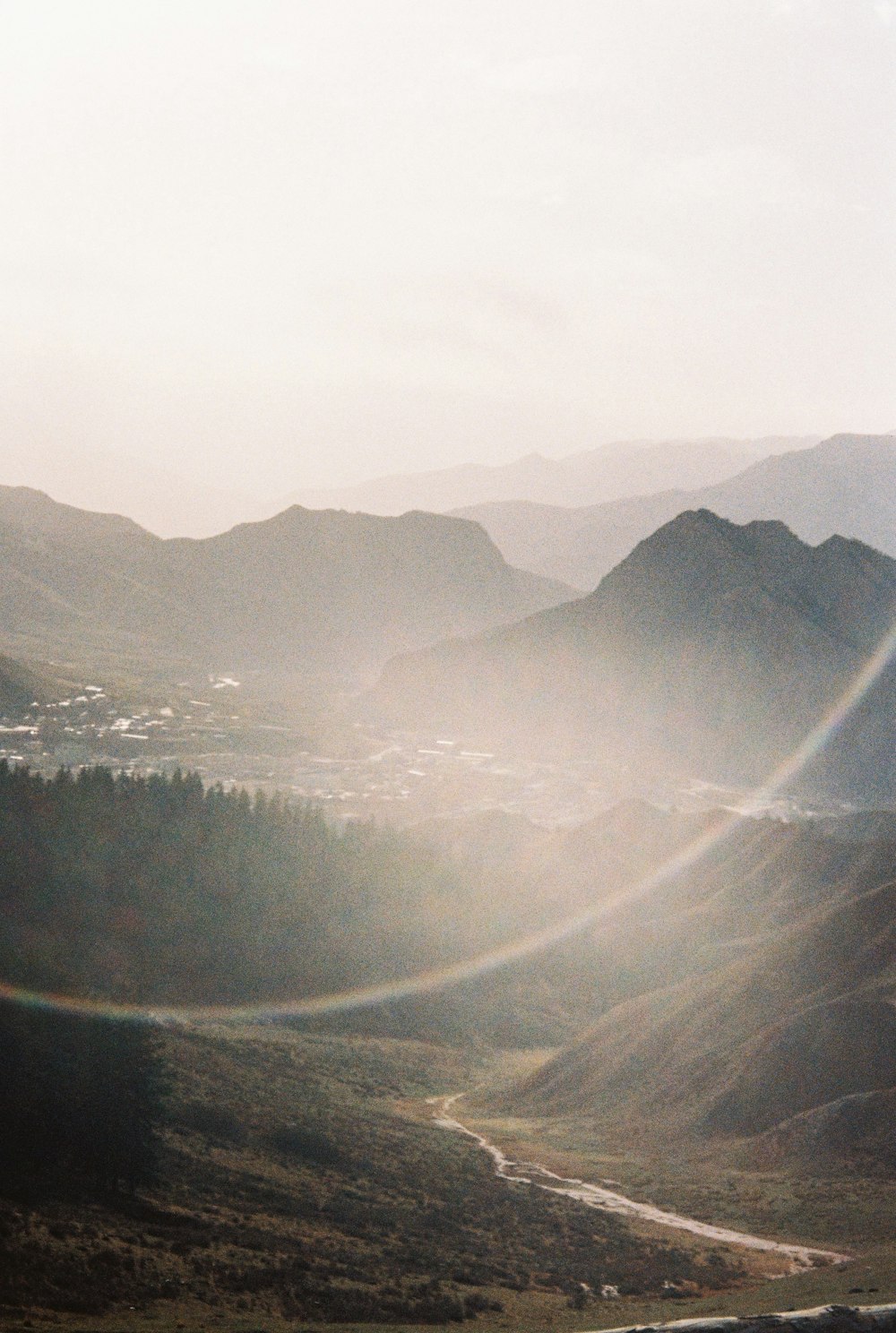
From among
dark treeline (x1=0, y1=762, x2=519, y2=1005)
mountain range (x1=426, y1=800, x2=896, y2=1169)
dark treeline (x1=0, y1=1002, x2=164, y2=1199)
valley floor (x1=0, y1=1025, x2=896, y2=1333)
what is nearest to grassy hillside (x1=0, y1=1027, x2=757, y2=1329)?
valley floor (x1=0, y1=1025, x2=896, y2=1333)

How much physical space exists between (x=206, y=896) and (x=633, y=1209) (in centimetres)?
7248

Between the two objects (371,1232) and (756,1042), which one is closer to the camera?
(371,1232)

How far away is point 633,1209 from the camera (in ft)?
231

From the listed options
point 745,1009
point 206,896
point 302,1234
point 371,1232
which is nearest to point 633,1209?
point 371,1232

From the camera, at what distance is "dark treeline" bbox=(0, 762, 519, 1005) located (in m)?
115

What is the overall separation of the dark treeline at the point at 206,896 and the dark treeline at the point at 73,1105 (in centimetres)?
3596

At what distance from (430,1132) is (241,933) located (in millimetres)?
52427

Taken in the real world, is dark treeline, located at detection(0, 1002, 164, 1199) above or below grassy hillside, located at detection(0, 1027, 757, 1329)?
above

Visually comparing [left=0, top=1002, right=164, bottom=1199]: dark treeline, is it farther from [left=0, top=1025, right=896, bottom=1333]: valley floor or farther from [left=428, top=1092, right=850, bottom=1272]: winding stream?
[left=428, top=1092, right=850, bottom=1272]: winding stream

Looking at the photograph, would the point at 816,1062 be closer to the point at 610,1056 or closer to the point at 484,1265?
the point at 610,1056

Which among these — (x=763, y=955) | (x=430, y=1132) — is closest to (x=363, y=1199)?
(x=430, y=1132)

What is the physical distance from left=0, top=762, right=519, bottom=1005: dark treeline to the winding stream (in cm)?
3596

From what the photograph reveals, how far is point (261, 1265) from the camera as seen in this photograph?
47.4 metres

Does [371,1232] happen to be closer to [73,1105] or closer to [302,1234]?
[302,1234]
